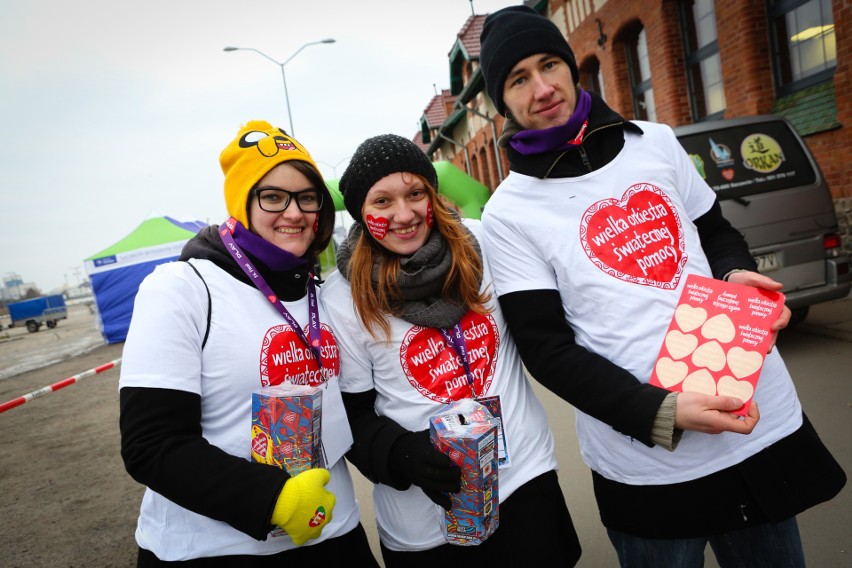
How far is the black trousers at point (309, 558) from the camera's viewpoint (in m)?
1.48

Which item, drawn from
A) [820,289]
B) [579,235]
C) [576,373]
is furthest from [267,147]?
[820,289]

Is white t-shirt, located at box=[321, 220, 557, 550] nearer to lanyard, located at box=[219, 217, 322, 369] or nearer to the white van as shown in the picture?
lanyard, located at box=[219, 217, 322, 369]

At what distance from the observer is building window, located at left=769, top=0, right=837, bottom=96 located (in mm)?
6891

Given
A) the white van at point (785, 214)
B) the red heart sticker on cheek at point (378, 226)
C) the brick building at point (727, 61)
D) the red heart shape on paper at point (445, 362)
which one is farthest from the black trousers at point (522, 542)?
the brick building at point (727, 61)

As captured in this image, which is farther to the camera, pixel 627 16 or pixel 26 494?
pixel 627 16

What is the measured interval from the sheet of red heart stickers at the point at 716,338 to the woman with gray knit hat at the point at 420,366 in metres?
0.52

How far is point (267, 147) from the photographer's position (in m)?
1.78

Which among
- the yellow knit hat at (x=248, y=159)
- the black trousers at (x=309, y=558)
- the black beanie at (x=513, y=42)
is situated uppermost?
the black beanie at (x=513, y=42)

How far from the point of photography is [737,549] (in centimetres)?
155

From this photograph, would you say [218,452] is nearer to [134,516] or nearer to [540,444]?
[540,444]

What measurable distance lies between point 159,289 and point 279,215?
Result: 461 mm

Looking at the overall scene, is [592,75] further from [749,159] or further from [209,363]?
[209,363]

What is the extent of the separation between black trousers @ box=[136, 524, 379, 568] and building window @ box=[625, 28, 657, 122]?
1147 centimetres

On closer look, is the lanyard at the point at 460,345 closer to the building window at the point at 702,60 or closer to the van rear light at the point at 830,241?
the van rear light at the point at 830,241
